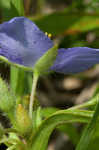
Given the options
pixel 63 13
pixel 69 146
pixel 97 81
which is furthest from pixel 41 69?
pixel 97 81

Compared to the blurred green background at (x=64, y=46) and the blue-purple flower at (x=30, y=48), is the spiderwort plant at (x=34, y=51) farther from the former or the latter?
the blurred green background at (x=64, y=46)

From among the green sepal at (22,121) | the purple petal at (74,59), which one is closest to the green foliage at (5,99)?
the green sepal at (22,121)

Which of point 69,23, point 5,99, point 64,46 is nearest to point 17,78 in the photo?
point 5,99

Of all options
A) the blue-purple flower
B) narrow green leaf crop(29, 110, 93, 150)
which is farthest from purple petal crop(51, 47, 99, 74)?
narrow green leaf crop(29, 110, 93, 150)

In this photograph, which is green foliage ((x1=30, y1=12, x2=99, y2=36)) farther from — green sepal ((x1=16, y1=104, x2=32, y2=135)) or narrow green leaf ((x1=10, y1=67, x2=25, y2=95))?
green sepal ((x1=16, y1=104, x2=32, y2=135))

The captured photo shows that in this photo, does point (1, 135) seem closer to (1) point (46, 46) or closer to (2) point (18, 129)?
(2) point (18, 129)

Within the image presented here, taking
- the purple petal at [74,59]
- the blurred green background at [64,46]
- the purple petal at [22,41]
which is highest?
the purple petal at [22,41]

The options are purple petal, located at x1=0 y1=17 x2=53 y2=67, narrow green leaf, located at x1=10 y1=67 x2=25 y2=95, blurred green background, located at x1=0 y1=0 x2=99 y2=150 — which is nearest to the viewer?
purple petal, located at x1=0 y1=17 x2=53 y2=67

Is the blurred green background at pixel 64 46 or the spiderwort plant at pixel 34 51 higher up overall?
the spiderwort plant at pixel 34 51
